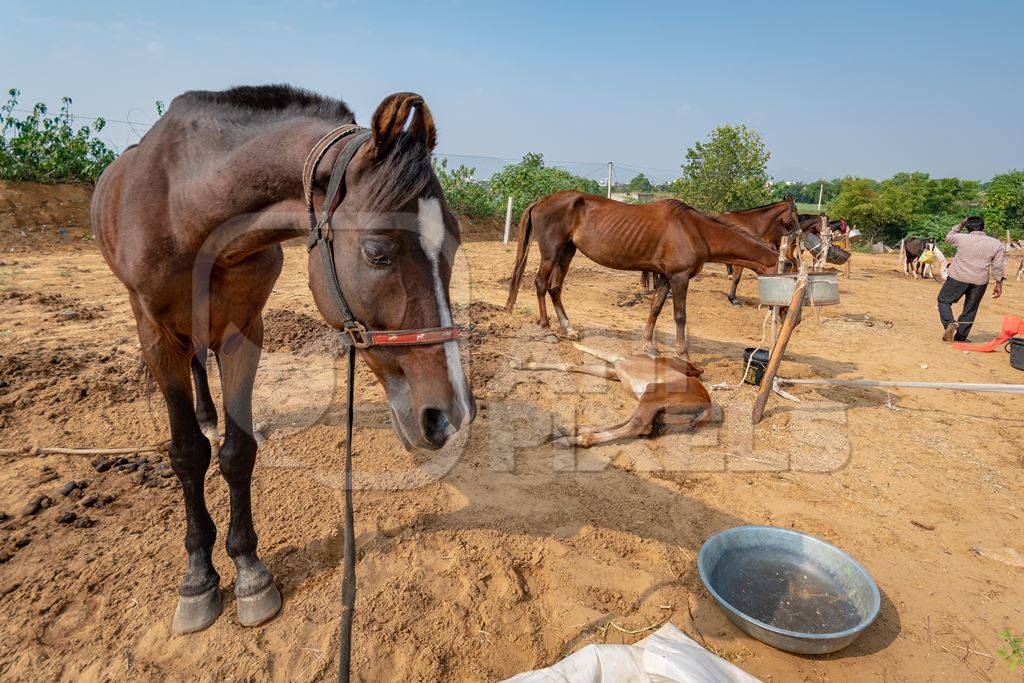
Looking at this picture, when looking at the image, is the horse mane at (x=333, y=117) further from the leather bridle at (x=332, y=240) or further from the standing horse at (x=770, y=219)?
the standing horse at (x=770, y=219)

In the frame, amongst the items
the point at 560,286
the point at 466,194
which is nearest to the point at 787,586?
the point at 560,286

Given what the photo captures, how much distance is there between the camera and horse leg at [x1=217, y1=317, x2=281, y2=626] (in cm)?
220

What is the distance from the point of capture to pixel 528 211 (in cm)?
792

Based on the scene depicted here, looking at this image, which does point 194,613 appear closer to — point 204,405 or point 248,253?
point 248,253

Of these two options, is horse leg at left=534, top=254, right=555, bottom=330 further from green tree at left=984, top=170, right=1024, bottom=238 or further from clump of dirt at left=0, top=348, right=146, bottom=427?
green tree at left=984, top=170, right=1024, bottom=238

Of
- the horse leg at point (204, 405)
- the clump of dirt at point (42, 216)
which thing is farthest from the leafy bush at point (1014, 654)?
the clump of dirt at point (42, 216)

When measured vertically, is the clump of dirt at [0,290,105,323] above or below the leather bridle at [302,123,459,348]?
below

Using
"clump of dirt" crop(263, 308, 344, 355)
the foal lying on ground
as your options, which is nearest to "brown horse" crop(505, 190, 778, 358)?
the foal lying on ground

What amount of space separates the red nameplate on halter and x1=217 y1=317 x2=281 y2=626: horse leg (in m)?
1.25

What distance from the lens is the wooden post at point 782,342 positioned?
4266 mm

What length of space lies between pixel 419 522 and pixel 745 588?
1.80m

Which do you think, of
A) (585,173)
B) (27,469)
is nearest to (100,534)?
(27,469)

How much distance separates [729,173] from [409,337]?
68.9 feet

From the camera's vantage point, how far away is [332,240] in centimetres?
158
